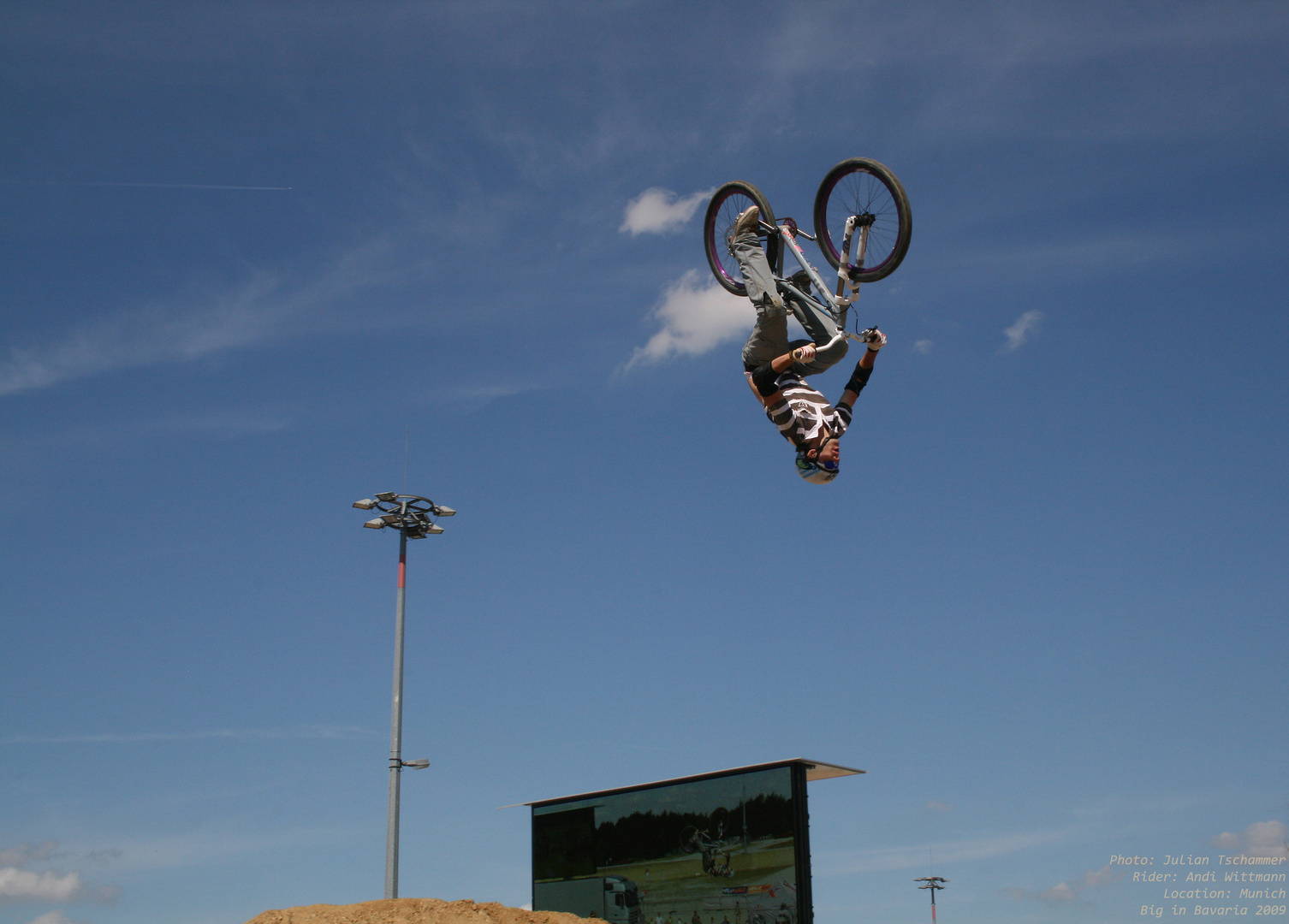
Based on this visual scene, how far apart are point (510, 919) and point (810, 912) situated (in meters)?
6.00

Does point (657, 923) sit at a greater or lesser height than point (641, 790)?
lesser

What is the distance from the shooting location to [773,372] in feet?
53.2

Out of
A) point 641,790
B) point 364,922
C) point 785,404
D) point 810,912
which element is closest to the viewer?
point 785,404

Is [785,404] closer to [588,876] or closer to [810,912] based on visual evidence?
[810,912]

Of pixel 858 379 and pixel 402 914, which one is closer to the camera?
pixel 858 379

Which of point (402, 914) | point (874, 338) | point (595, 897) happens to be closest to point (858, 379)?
point (874, 338)

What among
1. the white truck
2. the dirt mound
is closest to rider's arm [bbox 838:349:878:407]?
the dirt mound

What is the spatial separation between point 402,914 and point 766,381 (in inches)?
473

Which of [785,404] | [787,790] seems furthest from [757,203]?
[787,790]

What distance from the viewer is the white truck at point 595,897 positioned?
1040 inches

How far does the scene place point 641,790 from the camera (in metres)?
26.9

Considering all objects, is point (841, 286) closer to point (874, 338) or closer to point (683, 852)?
point (874, 338)

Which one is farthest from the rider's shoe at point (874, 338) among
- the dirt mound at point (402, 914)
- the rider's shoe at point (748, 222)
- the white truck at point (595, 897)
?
the white truck at point (595, 897)

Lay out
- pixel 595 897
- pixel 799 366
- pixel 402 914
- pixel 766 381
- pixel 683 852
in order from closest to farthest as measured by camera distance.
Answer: pixel 766 381, pixel 799 366, pixel 402 914, pixel 683 852, pixel 595 897
